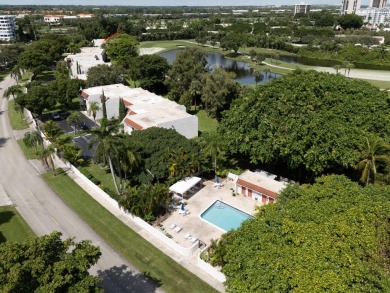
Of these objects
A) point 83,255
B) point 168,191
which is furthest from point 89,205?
point 83,255

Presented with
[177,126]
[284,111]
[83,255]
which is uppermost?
[284,111]

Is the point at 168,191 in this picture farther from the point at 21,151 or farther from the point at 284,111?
the point at 21,151

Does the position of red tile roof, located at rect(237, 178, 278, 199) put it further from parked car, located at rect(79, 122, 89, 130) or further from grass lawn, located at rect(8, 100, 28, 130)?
grass lawn, located at rect(8, 100, 28, 130)

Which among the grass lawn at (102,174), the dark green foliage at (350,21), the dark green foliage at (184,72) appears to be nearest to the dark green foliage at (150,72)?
the dark green foliage at (184,72)

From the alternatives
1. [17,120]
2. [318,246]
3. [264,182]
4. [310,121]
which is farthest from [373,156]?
[17,120]

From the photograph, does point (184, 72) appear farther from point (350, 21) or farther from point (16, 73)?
point (350, 21)

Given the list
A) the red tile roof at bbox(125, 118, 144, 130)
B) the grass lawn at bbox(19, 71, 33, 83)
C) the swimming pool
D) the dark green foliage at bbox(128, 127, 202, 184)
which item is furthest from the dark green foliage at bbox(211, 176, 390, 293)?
the grass lawn at bbox(19, 71, 33, 83)
